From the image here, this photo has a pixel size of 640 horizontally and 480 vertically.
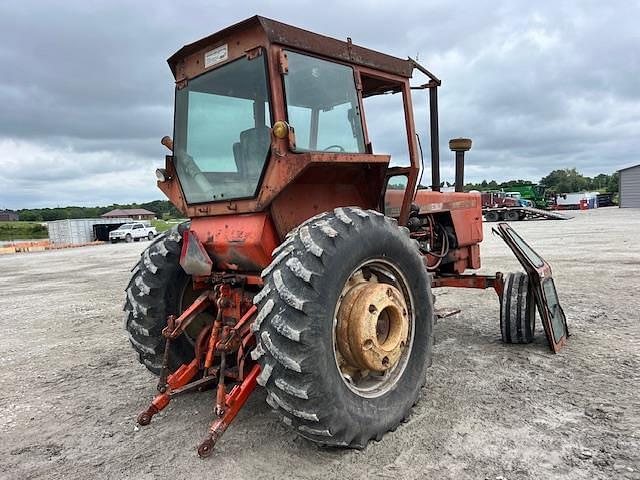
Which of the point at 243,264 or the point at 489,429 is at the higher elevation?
the point at 243,264

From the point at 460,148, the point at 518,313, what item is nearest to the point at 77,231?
the point at 460,148

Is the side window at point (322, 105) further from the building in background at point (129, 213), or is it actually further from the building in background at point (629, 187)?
the building in background at point (129, 213)

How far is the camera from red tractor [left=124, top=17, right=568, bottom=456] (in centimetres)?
281

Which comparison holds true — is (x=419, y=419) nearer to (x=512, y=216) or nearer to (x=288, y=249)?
(x=288, y=249)

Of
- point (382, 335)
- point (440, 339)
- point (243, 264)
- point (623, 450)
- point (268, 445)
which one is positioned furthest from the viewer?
point (440, 339)

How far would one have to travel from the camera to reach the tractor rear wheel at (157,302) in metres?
3.95

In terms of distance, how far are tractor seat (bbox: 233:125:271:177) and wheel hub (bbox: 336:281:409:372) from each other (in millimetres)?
1083

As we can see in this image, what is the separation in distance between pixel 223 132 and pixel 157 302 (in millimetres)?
1444

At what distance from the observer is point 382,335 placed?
3.41m

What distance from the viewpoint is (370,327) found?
3.13 meters

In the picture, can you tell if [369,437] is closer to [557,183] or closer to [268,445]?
[268,445]

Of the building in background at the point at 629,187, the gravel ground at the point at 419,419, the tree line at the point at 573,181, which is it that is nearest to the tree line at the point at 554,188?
the tree line at the point at 573,181

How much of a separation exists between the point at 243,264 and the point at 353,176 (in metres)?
1.08

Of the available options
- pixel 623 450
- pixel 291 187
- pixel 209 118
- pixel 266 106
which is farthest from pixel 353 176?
pixel 623 450
